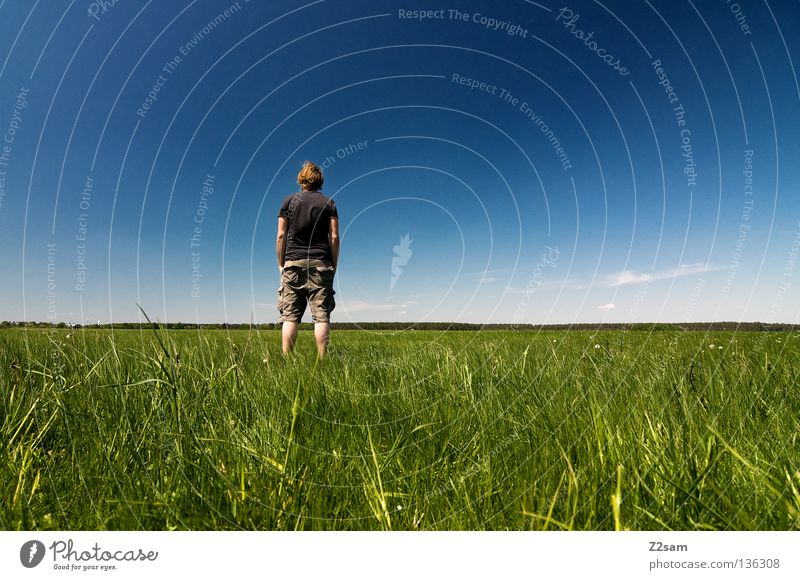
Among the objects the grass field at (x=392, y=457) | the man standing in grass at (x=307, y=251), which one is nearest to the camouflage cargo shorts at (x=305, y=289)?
the man standing in grass at (x=307, y=251)

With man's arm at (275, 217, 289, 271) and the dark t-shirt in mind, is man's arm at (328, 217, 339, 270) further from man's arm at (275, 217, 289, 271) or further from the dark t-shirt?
man's arm at (275, 217, 289, 271)

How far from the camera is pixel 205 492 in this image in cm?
152

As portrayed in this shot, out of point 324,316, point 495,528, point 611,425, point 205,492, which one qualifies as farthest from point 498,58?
point 324,316

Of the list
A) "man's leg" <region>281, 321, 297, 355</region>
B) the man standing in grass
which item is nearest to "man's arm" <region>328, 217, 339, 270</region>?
the man standing in grass

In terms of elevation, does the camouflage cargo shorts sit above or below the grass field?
above

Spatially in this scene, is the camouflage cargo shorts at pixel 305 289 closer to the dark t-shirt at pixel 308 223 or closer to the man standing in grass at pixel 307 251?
the man standing in grass at pixel 307 251

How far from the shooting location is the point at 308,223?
6.45 meters

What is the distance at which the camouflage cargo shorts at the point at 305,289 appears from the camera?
6500mm

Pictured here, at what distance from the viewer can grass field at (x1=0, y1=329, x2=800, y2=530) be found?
1.42 metres

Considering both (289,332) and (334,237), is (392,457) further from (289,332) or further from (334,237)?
(334,237)

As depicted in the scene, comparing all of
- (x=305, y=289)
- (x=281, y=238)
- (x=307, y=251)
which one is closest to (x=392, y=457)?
(x=305, y=289)

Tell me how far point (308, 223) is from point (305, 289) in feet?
3.60

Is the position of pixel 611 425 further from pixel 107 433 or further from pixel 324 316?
pixel 324 316
